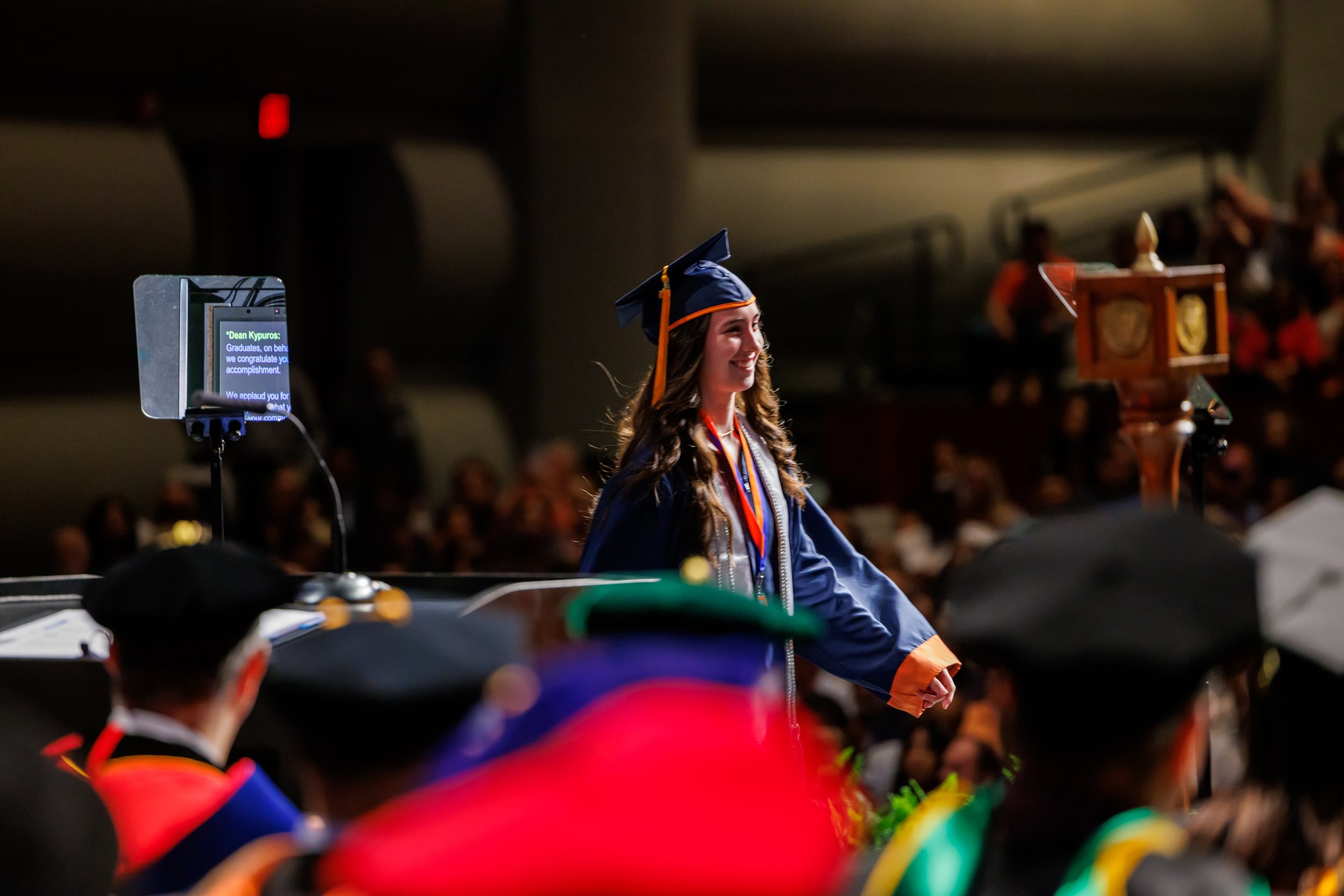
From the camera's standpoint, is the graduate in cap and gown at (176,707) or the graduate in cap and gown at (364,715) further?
the graduate in cap and gown at (176,707)

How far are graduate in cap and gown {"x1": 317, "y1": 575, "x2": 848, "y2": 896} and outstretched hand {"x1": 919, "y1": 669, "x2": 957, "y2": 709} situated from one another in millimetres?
2248

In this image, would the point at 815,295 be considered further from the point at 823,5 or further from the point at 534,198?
the point at 534,198

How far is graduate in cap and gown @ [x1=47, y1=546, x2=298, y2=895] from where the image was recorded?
188cm

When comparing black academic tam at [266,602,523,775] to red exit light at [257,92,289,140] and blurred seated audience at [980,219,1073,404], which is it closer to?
red exit light at [257,92,289,140]

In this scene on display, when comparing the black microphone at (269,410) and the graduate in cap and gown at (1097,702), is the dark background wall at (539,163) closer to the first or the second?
the black microphone at (269,410)

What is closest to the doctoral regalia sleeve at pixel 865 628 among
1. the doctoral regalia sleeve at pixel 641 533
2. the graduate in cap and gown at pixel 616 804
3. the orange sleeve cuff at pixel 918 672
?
the orange sleeve cuff at pixel 918 672

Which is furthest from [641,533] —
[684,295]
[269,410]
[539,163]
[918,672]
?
[539,163]

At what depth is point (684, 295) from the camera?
3.54m

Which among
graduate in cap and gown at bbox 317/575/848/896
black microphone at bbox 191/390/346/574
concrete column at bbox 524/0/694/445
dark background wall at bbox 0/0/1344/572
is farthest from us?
concrete column at bbox 524/0/694/445

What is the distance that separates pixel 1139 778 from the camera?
4.60 ft

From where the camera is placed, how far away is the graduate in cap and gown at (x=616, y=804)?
1.00 meters

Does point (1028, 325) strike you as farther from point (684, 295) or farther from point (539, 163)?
point (684, 295)

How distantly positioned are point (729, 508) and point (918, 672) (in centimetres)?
53

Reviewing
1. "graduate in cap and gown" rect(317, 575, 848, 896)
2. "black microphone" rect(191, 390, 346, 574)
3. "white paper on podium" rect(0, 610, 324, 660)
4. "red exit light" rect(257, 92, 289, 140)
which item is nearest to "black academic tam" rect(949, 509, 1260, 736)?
"graduate in cap and gown" rect(317, 575, 848, 896)
